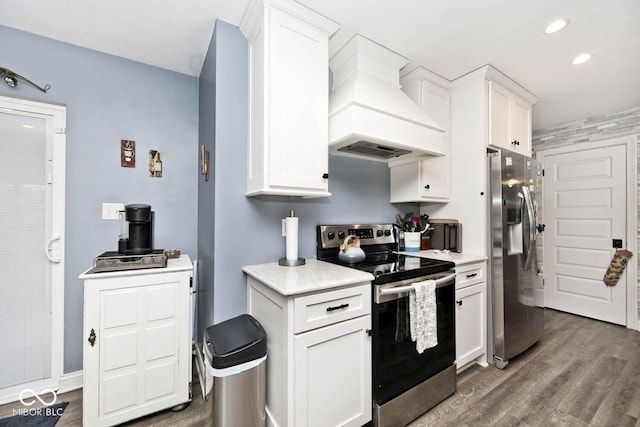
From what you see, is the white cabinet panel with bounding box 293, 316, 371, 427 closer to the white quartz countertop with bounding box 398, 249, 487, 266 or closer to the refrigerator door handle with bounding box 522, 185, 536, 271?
the white quartz countertop with bounding box 398, 249, 487, 266

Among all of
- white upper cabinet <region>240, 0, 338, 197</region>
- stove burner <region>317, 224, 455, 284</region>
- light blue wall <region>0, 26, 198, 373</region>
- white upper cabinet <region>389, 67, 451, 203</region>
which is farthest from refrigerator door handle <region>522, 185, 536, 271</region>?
light blue wall <region>0, 26, 198, 373</region>

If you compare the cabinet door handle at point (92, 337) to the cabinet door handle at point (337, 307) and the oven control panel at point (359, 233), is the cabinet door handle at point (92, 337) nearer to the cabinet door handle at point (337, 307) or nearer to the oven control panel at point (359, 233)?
the cabinet door handle at point (337, 307)

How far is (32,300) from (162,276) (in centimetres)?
114

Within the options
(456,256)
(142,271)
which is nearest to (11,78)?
(142,271)

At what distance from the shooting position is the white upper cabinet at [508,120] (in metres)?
2.44

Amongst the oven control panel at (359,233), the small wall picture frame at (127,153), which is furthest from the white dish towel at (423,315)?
the small wall picture frame at (127,153)

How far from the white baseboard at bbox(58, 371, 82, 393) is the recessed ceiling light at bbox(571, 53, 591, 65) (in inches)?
182

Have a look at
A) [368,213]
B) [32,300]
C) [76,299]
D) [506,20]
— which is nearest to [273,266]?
[368,213]

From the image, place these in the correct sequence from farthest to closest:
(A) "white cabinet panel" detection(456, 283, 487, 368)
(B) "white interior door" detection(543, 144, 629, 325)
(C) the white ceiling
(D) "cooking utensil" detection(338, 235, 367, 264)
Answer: (B) "white interior door" detection(543, 144, 629, 325) < (A) "white cabinet panel" detection(456, 283, 487, 368) < (D) "cooking utensil" detection(338, 235, 367, 264) < (C) the white ceiling

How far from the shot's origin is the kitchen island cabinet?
1289 mm

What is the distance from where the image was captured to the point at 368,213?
2.50m

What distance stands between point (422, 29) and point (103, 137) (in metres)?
2.51

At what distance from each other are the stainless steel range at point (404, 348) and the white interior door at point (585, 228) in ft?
9.48

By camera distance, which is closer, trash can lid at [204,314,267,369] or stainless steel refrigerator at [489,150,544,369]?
trash can lid at [204,314,267,369]
